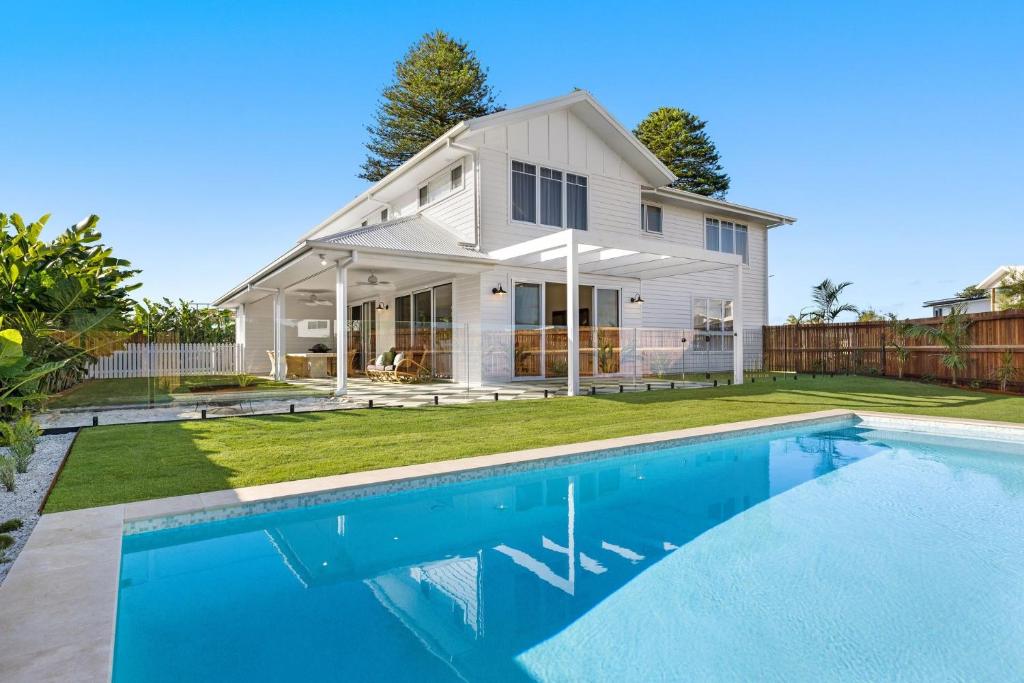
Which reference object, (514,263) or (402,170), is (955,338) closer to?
(514,263)

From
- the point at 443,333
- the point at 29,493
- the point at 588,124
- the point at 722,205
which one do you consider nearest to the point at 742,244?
the point at 722,205

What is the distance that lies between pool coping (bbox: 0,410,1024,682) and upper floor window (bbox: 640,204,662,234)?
39.2 feet

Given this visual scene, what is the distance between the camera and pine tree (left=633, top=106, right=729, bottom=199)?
119 ft

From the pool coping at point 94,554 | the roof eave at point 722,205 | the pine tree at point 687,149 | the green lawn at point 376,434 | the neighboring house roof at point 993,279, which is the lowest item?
the pool coping at point 94,554

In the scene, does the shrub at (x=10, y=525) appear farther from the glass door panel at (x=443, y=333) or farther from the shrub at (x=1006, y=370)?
the shrub at (x=1006, y=370)

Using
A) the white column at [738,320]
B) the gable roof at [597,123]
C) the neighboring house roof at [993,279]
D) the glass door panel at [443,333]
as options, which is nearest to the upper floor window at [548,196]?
the gable roof at [597,123]

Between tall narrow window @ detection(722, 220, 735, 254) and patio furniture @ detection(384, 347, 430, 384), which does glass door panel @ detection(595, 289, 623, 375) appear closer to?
patio furniture @ detection(384, 347, 430, 384)

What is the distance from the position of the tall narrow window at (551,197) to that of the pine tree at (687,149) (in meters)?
24.7

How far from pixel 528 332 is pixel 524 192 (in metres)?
3.51

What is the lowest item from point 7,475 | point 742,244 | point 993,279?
point 7,475

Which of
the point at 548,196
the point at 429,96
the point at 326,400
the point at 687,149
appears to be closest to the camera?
the point at 326,400

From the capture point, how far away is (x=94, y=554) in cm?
310

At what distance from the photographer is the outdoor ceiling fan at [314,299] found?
17100mm

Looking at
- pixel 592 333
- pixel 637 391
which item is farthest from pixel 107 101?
pixel 637 391
